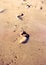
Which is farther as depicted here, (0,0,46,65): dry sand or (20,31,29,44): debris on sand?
(20,31,29,44): debris on sand

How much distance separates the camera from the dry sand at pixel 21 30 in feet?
15.1

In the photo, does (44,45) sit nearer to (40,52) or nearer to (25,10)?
(40,52)

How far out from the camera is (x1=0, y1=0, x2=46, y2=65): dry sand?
15.1 ft

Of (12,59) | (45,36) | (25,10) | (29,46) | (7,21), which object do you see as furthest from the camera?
(25,10)

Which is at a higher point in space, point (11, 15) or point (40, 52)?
point (11, 15)

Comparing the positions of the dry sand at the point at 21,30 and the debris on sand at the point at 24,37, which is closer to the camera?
the dry sand at the point at 21,30

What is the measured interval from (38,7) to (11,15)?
1013 millimetres

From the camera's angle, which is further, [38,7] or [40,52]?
[38,7]

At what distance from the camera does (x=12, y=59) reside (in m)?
4.53

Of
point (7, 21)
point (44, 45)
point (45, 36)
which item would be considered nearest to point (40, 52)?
point (44, 45)

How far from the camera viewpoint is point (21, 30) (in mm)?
5355

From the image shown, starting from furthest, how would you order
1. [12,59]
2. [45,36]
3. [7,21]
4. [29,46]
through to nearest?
[7,21], [45,36], [29,46], [12,59]

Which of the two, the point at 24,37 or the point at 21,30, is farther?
the point at 21,30

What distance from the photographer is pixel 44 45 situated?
5.01 metres
